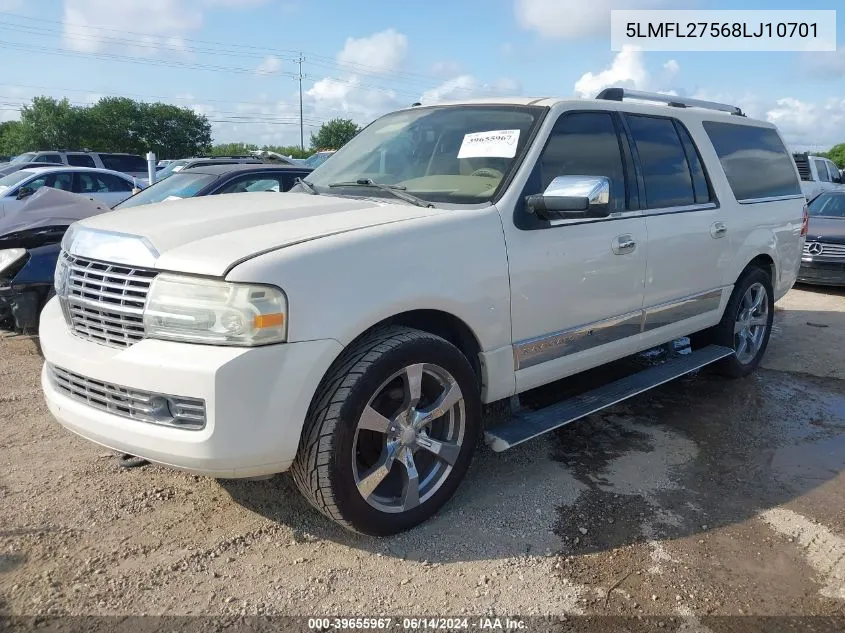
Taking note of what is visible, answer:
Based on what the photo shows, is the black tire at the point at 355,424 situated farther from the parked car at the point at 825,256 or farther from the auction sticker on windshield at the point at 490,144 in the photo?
the parked car at the point at 825,256

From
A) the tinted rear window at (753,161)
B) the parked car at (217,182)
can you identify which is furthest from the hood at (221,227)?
the parked car at (217,182)

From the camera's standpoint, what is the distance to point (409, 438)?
2994mm

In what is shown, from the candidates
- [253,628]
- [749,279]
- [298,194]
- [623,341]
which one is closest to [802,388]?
[749,279]

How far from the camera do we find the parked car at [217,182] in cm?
715

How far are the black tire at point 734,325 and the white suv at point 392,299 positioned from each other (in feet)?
2.15

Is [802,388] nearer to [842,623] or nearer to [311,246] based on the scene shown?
[842,623]

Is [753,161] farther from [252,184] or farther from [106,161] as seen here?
[106,161]

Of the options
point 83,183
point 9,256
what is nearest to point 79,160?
point 83,183

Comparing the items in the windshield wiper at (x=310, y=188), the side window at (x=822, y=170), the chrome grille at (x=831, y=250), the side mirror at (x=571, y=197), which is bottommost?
the chrome grille at (x=831, y=250)

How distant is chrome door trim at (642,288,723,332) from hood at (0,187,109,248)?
445 cm

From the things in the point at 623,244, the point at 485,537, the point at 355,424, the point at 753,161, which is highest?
the point at 753,161

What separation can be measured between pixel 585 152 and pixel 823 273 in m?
7.61

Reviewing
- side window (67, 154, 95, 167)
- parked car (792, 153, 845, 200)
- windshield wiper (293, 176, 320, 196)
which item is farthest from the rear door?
side window (67, 154, 95, 167)

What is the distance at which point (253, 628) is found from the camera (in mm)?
2424
